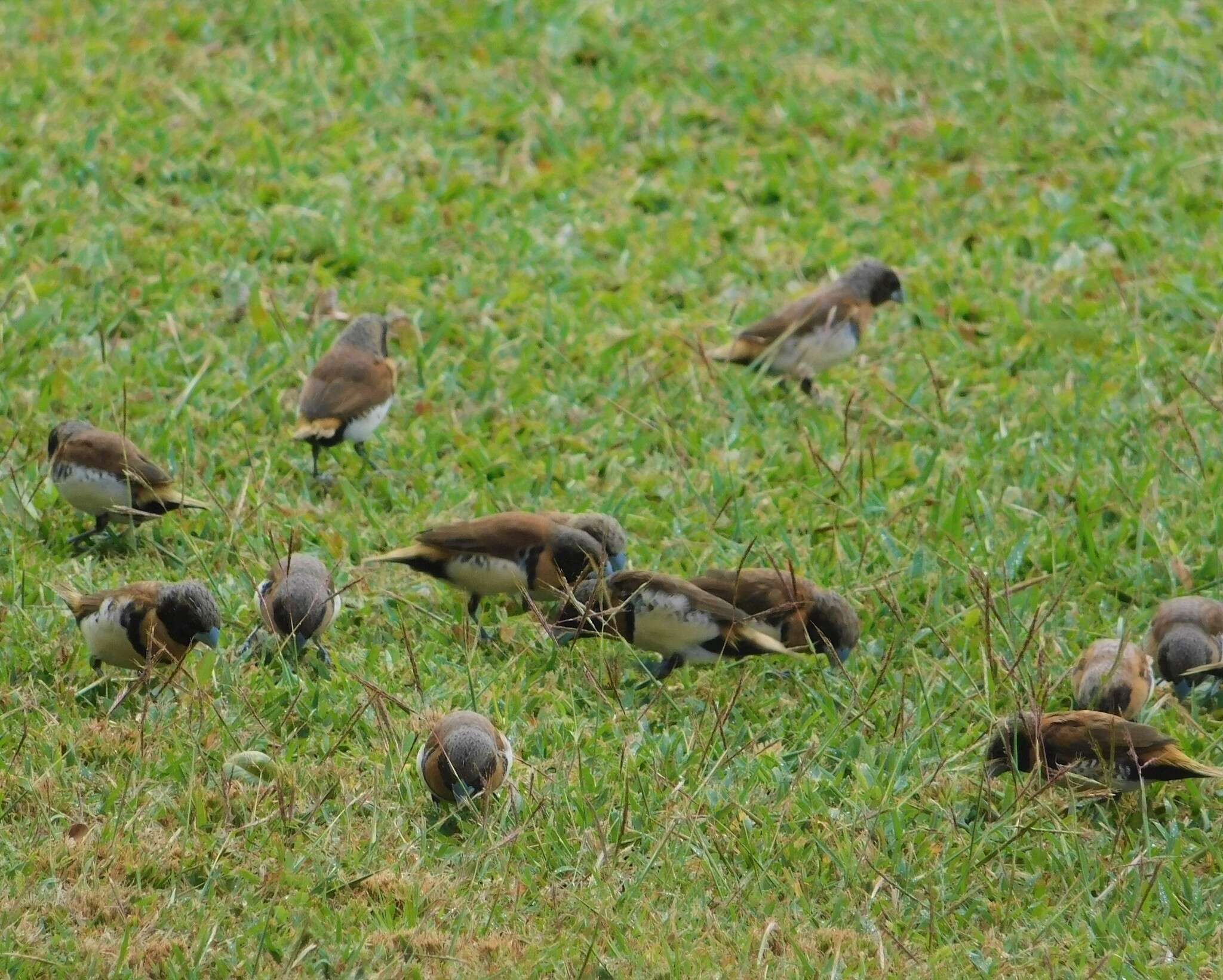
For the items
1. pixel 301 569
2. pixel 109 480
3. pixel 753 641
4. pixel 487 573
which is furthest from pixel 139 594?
pixel 753 641

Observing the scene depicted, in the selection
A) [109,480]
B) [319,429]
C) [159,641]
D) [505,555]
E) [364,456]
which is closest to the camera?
[159,641]

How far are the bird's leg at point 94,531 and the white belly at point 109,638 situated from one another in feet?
3.21

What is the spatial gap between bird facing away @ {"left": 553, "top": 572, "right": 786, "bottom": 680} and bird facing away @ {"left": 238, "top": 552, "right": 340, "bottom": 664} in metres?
0.82

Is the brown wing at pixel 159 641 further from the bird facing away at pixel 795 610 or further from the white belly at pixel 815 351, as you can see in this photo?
the white belly at pixel 815 351

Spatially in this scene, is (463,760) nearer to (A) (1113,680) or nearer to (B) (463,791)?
(B) (463,791)

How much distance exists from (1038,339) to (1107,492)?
1.63 metres

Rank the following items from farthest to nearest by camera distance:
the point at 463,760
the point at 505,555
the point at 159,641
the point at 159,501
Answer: the point at 159,501 → the point at 505,555 → the point at 159,641 → the point at 463,760

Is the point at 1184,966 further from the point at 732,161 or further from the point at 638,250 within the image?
the point at 732,161

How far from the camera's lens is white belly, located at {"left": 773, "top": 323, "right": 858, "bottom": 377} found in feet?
27.6

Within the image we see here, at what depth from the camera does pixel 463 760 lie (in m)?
5.20

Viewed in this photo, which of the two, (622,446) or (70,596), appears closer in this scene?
(70,596)

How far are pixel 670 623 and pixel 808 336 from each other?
2673 millimetres

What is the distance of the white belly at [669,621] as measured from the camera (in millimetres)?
6105

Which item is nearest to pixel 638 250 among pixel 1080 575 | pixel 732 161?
pixel 732 161
